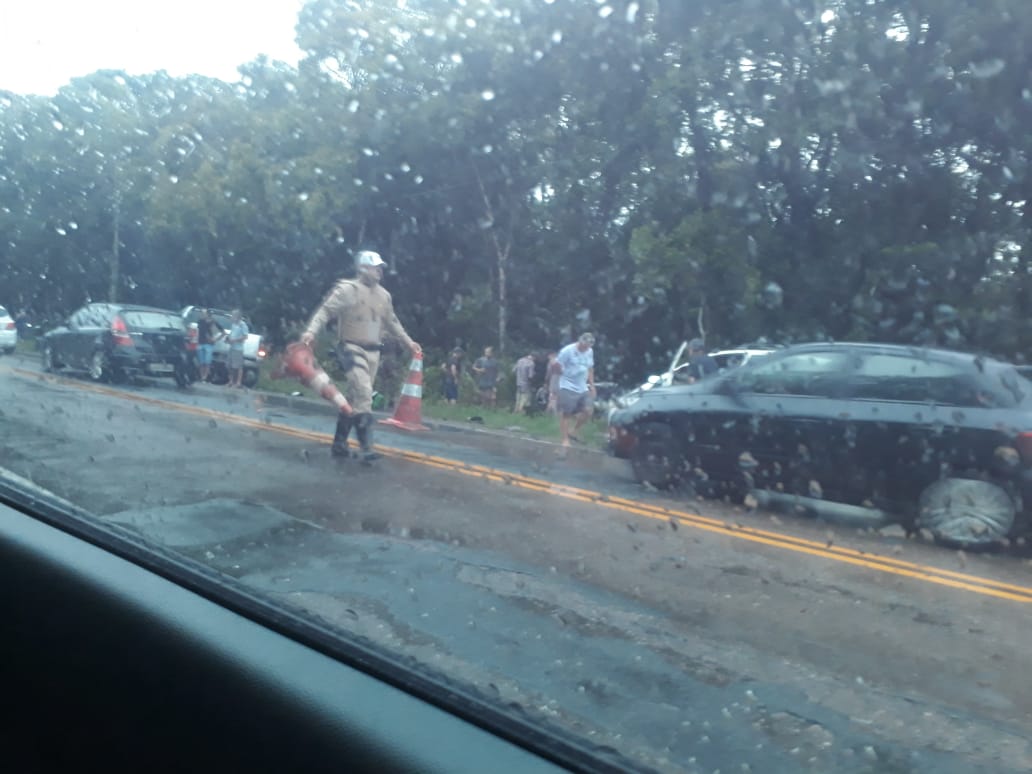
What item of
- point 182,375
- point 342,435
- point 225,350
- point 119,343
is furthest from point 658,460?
point 119,343

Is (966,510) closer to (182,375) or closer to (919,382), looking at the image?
(919,382)

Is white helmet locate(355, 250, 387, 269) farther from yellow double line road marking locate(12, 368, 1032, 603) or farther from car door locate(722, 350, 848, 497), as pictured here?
yellow double line road marking locate(12, 368, 1032, 603)

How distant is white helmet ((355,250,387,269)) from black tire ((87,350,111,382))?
4273 mm

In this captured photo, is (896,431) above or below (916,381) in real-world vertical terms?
below

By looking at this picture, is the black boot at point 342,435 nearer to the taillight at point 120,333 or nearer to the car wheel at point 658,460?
the taillight at point 120,333

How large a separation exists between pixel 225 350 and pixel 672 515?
152 inches

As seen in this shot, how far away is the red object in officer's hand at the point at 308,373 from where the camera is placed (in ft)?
23.5

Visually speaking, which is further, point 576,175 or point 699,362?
point 576,175

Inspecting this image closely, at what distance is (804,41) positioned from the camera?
3797mm

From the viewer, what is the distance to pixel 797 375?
15.5 feet

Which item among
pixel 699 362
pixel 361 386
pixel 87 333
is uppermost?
pixel 699 362

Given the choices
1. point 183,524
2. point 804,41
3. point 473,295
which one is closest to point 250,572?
point 183,524

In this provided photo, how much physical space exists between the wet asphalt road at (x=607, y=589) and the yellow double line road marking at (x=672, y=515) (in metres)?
0.02

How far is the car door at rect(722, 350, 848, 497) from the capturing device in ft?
14.9
